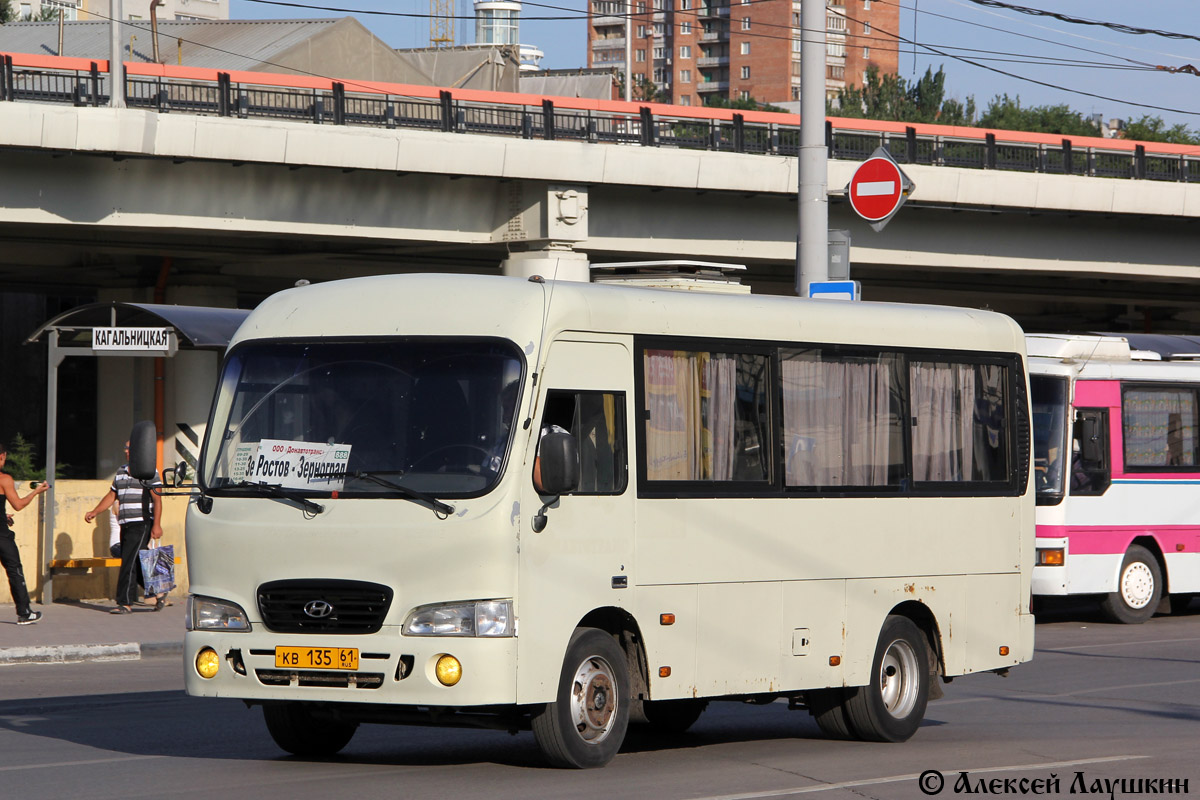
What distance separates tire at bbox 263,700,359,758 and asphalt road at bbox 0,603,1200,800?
0.47 ft

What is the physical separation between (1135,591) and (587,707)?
41.7ft

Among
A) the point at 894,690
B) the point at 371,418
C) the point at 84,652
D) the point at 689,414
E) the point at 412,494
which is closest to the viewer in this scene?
the point at 412,494

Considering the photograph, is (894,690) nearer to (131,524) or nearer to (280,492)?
(280,492)

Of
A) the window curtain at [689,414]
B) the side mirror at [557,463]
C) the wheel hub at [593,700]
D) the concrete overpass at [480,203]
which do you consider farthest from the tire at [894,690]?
the concrete overpass at [480,203]

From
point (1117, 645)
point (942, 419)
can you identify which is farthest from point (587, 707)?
point (1117, 645)

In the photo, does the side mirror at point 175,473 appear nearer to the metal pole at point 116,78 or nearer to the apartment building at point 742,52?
the metal pole at point 116,78

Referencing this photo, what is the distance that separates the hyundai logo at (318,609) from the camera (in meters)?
8.27

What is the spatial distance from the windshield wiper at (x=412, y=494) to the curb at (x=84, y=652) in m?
8.02

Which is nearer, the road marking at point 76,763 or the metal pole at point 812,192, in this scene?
the road marking at point 76,763

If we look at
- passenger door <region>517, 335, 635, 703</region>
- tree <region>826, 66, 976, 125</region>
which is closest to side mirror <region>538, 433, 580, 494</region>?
passenger door <region>517, 335, 635, 703</region>

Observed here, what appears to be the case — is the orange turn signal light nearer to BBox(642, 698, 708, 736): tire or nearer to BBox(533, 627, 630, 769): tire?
BBox(642, 698, 708, 736): tire

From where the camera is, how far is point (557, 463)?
8.22 m

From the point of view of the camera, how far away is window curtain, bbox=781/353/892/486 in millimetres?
9930

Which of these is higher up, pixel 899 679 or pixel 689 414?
pixel 689 414
